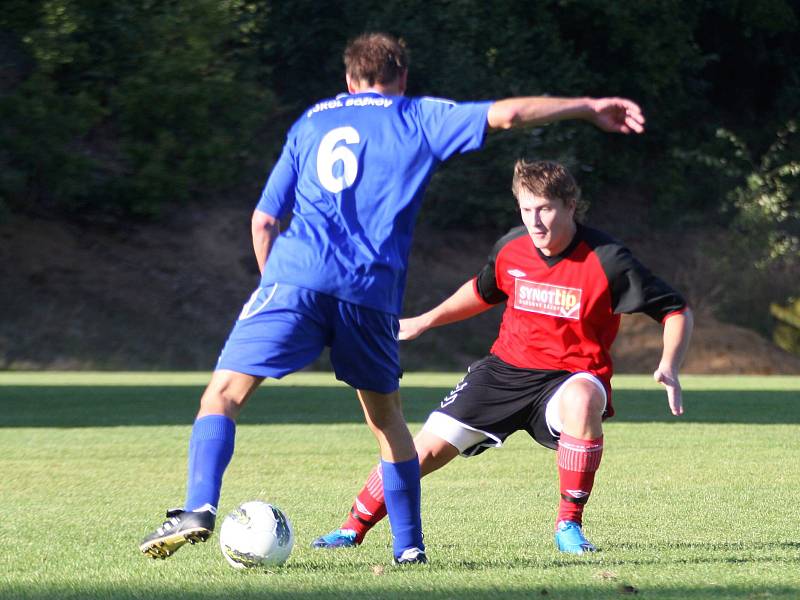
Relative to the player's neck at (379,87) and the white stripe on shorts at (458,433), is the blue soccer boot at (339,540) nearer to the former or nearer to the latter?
the white stripe on shorts at (458,433)

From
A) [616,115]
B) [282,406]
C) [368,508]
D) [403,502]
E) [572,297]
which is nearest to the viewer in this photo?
[616,115]

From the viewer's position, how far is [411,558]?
18.1ft

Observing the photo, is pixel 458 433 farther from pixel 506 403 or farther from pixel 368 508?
pixel 368 508

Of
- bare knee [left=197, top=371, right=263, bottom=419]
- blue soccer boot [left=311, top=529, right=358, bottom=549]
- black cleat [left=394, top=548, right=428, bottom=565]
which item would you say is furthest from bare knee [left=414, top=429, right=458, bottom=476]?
→ bare knee [left=197, top=371, right=263, bottom=419]

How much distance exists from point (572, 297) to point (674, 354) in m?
0.51

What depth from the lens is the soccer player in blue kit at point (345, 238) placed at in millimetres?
5141

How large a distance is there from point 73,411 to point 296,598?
11454 millimetres

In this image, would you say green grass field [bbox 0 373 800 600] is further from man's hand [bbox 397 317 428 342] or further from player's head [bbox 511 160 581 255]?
player's head [bbox 511 160 581 255]

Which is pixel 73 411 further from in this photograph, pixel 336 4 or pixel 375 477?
pixel 336 4

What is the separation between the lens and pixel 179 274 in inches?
1281

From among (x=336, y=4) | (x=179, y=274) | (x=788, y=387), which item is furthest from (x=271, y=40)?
(x=788, y=387)

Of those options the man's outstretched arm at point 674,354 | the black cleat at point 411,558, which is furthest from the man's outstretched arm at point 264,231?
the man's outstretched arm at point 674,354

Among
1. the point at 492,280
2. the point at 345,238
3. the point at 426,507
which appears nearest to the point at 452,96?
the point at 426,507

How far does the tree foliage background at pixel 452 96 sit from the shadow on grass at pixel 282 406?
40.0ft
